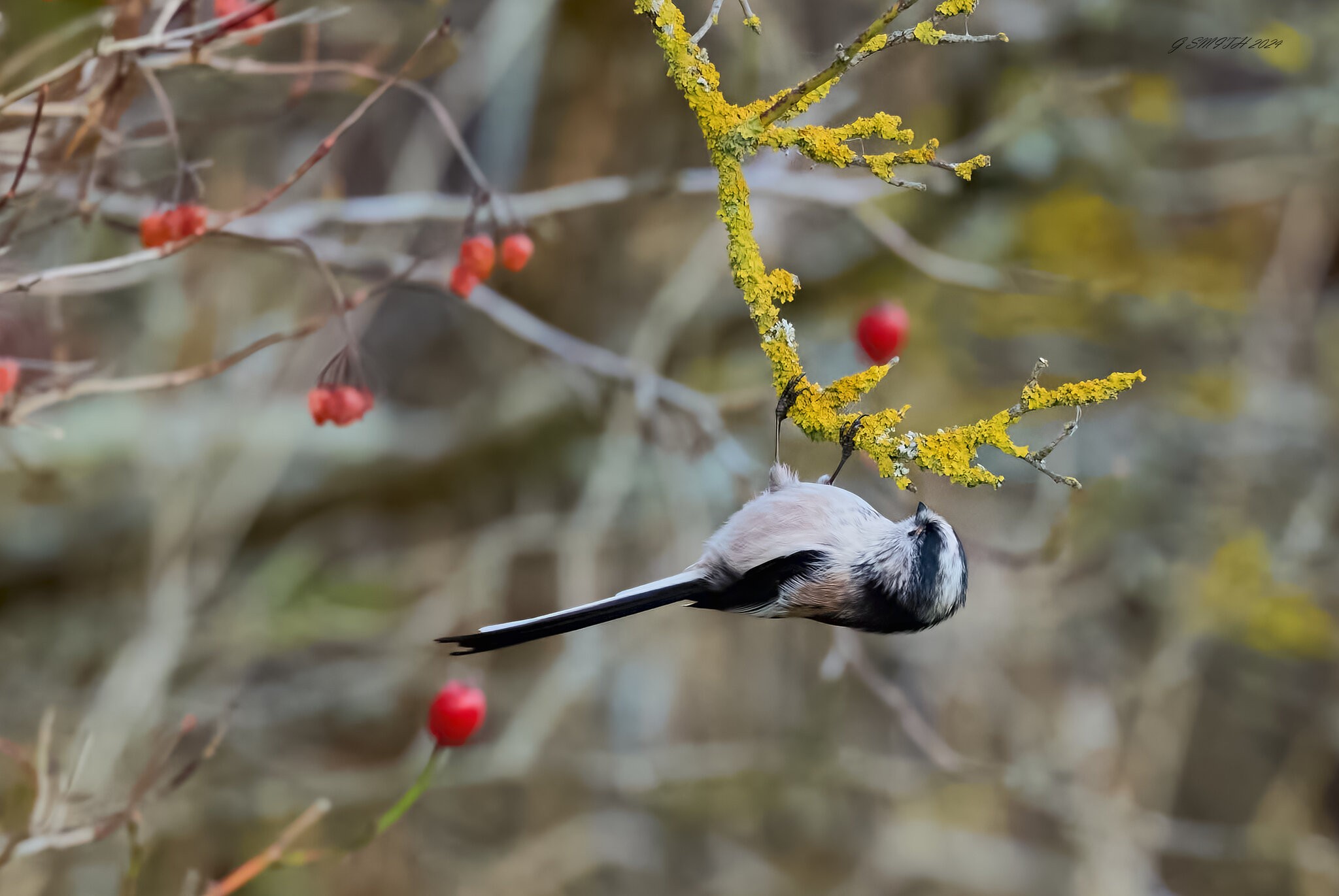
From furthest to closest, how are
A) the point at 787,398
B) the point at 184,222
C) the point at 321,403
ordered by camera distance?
the point at 321,403, the point at 184,222, the point at 787,398

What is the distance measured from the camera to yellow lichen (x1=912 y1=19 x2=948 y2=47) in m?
0.72

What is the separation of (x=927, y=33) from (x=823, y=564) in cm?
48

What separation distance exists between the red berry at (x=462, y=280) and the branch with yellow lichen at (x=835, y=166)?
49cm

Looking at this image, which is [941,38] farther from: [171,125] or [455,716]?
[455,716]

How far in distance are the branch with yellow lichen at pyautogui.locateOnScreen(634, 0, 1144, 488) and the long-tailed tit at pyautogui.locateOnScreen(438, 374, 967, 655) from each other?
0.07 meters

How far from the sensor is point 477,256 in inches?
47.9

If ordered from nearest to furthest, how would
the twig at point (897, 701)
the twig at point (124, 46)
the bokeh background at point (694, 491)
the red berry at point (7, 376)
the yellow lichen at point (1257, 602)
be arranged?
the twig at point (124, 46) < the red berry at point (7, 376) < the twig at point (897, 701) < the bokeh background at point (694, 491) < the yellow lichen at point (1257, 602)

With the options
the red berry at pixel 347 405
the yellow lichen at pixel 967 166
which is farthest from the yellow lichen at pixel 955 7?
the red berry at pixel 347 405

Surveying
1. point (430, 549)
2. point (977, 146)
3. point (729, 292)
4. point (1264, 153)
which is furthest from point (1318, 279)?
point (430, 549)

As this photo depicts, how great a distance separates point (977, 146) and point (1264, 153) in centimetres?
67

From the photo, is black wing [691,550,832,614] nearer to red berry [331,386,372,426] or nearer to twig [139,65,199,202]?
red berry [331,386,372,426]

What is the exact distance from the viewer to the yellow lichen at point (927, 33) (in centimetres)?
72
